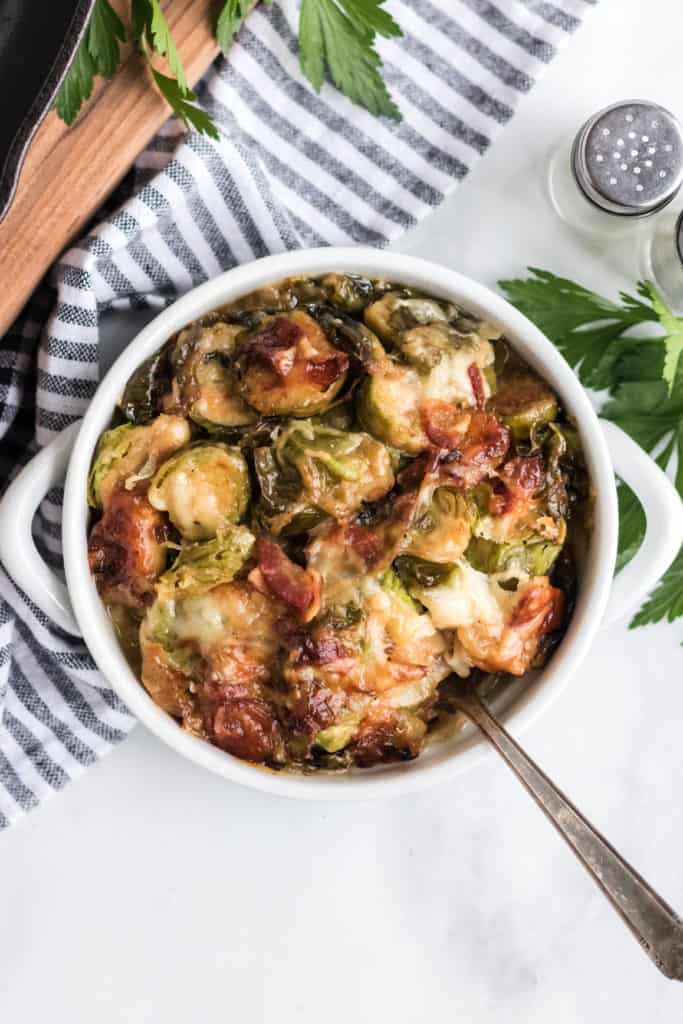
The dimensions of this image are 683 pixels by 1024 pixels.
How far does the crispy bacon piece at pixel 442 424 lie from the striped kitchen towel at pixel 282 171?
0.66 meters

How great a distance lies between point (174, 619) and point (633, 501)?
1153 millimetres

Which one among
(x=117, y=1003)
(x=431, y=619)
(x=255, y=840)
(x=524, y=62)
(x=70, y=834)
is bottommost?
(x=117, y=1003)

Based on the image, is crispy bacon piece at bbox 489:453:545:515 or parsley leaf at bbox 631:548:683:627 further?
parsley leaf at bbox 631:548:683:627

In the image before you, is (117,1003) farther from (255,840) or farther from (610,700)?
(610,700)

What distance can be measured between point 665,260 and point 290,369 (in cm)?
116

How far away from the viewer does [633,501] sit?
284 centimetres

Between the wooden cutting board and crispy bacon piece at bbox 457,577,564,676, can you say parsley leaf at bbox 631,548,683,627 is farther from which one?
the wooden cutting board

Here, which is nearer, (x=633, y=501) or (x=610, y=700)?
(x=633, y=501)

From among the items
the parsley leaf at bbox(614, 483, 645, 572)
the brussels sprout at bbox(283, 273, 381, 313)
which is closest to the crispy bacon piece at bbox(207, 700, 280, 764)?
the brussels sprout at bbox(283, 273, 381, 313)

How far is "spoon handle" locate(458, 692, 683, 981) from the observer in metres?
2.21

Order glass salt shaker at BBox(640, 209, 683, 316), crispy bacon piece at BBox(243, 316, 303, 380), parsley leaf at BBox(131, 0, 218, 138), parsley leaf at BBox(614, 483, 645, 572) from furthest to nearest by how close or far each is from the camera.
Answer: glass salt shaker at BBox(640, 209, 683, 316)
parsley leaf at BBox(614, 483, 645, 572)
parsley leaf at BBox(131, 0, 218, 138)
crispy bacon piece at BBox(243, 316, 303, 380)

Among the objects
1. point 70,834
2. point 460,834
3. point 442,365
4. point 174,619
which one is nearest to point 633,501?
point 442,365

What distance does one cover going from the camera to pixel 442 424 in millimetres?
2344

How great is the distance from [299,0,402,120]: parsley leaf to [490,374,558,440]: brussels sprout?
2.44 ft
